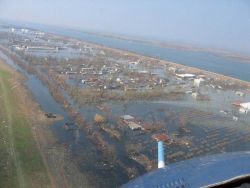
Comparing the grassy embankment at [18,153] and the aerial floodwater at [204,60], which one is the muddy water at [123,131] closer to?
the grassy embankment at [18,153]

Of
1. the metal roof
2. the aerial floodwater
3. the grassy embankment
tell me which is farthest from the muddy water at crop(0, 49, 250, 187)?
the aerial floodwater

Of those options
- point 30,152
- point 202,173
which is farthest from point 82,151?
point 202,173

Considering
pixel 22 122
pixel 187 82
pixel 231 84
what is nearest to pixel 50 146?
pixel 22 122

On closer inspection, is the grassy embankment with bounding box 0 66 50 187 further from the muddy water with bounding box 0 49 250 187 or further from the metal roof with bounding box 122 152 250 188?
the metal roof with bounding box 122 152 250 188

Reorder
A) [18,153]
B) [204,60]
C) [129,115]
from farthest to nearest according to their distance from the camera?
→ [204,60] → [129,115] → [18,153]

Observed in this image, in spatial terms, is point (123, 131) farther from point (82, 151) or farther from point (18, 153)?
point (18, 153)

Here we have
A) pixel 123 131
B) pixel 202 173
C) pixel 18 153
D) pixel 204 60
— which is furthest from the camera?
pixel 204 60

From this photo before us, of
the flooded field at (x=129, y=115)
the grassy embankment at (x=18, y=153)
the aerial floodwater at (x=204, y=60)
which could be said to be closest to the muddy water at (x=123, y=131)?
the flooded field at (x=129, y=115)
